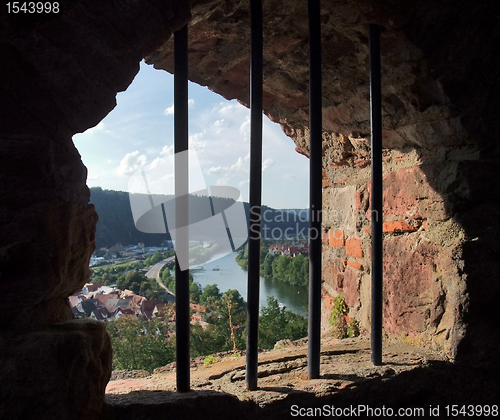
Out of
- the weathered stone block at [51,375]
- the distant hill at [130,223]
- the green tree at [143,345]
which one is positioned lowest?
the green tree at [143,345]

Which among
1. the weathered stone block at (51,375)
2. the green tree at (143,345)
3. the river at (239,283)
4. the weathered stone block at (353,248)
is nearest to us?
the weathered stone block at (51,375)

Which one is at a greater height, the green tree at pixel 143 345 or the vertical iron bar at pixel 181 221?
the vertical iron bar at pixel 181 221

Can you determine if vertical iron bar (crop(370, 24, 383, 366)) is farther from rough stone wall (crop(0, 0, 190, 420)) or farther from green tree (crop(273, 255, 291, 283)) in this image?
green tree (crop(273, 255, 291, 283))

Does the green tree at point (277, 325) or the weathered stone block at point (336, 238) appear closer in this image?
the weathered stone block at point (336, 238)

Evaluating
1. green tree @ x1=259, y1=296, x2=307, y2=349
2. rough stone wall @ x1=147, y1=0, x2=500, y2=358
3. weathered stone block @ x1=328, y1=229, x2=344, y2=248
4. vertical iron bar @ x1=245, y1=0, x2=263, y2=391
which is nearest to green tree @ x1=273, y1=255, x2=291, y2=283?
green tree @ x1=259, y1=296, x2=307, y2=349

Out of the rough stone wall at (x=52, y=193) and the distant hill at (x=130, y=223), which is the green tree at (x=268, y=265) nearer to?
the distant hill at (x=130, y=223)

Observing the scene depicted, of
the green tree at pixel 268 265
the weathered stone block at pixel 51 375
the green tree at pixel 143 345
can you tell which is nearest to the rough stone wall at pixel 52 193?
the weathered stone block at pixel 51 375

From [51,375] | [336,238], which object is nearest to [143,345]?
[336,238]
